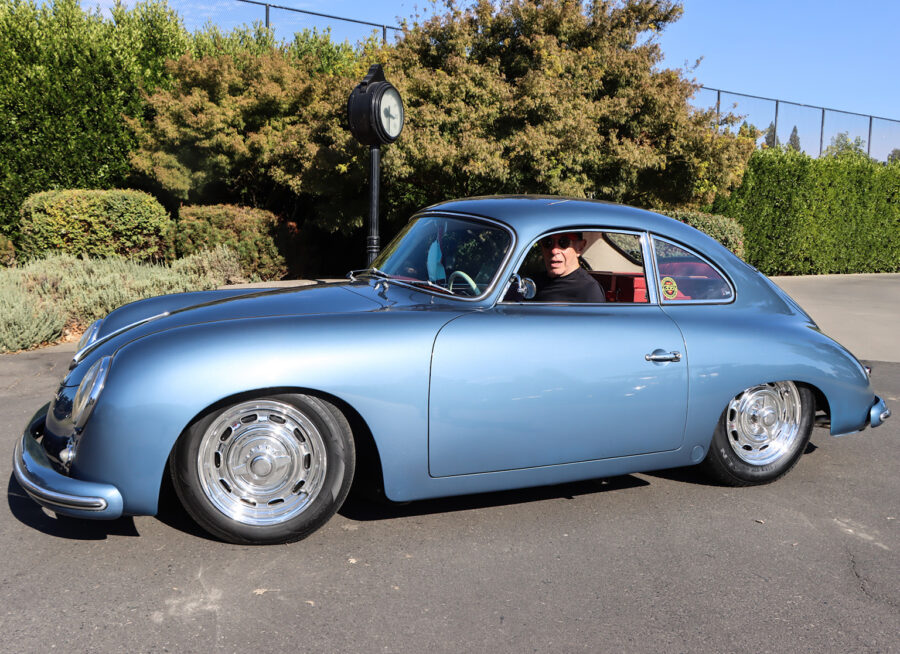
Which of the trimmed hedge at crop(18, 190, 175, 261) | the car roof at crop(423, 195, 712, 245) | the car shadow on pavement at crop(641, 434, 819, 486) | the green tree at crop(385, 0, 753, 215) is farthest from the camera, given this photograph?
the trimmed hedge at crop(18, 190, 175, 261)

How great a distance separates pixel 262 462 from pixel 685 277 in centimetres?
239

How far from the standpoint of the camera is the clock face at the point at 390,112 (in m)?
8.27

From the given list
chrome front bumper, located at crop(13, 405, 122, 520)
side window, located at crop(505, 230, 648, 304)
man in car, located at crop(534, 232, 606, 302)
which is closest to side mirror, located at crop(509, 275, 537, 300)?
side window, located at crop(505, 230, 648, 304)

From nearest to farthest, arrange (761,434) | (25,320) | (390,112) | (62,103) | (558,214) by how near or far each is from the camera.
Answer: (558,214), (761,434), (25,320), (390,112), (62,103)

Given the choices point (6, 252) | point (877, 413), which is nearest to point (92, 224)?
point (6, 252)

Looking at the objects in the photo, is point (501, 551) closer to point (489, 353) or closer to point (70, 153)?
point (489, 353)

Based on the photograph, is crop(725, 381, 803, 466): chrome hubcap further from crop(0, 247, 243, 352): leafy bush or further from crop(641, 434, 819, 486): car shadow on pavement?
crop(0, 247, 243, 352): leafy bush

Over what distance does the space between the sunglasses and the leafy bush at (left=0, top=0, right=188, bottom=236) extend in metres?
12.5

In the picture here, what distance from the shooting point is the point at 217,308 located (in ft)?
12.0

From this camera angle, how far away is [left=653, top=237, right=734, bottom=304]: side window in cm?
410

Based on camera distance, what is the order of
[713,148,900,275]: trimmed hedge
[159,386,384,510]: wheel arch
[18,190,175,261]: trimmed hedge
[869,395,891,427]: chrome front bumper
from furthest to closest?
1. [713,148,900,275]: trimmed hedge
2. [18,190,175,261]: trimmed hedge
3. [869,395,891,427]: chrome front bumper
4. [159,386,384,510]: wheel arch

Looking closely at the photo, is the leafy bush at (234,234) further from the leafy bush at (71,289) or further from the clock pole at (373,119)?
the clock pole at (373,119)

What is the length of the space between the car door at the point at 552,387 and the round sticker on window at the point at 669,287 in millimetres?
187

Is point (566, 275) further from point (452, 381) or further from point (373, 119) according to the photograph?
point (373, 119)
